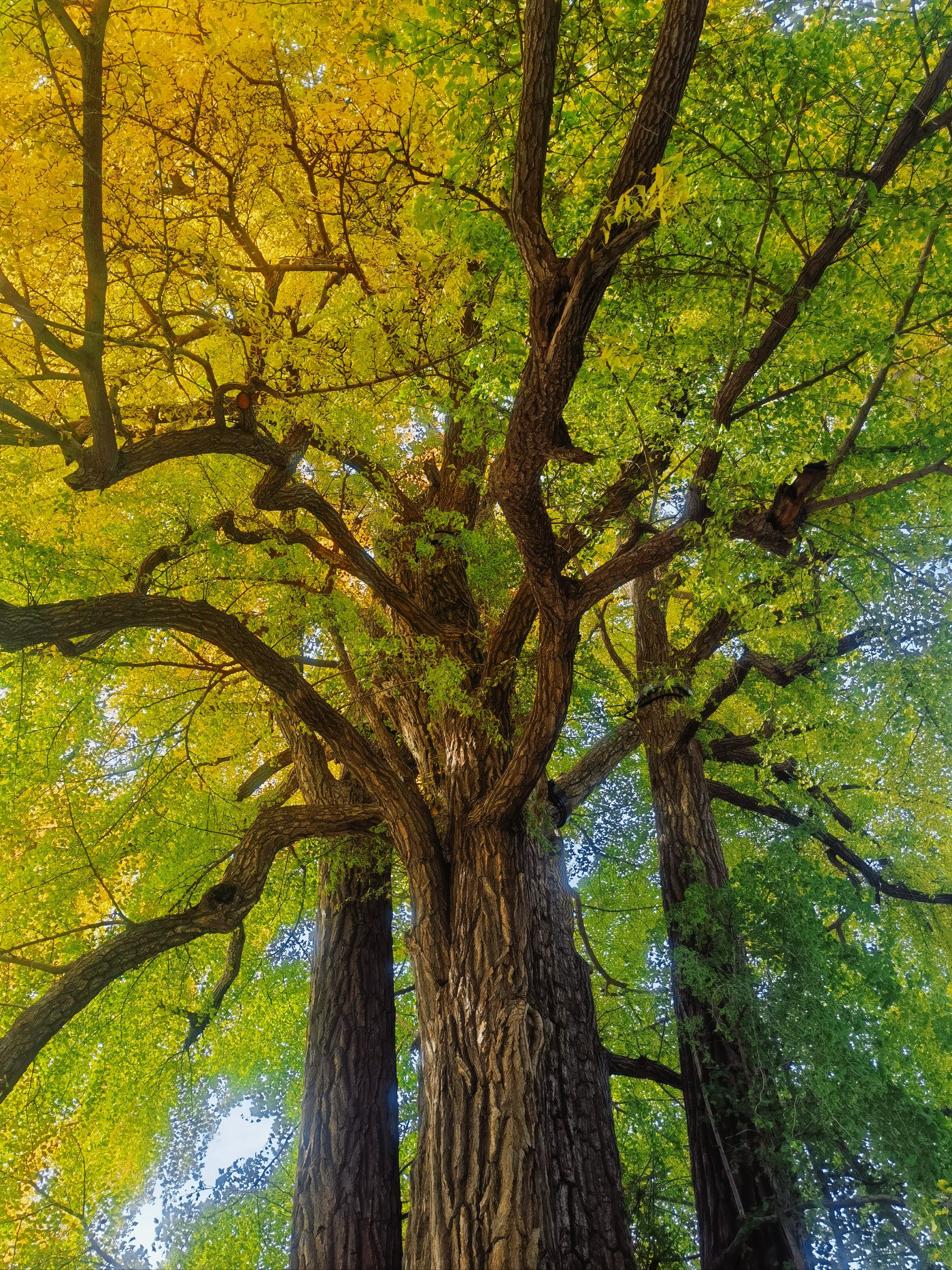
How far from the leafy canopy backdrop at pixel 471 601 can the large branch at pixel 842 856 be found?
76 millimetres

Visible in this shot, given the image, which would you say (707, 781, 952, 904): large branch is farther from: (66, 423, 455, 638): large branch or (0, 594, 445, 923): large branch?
(66, 423, 455, 638): large branch

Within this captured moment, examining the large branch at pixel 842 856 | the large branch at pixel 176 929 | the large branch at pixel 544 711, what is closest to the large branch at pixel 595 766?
the large branch at pixel 842 856

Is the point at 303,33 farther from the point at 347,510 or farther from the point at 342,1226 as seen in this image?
the point at 342,1226

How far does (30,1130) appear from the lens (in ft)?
21.2

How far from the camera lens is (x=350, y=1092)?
17.8 feet

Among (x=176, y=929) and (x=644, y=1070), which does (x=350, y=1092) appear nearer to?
(x=176, y=929)

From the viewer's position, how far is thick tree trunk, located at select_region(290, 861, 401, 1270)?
190 inches

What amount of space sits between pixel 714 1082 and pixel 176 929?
375cm

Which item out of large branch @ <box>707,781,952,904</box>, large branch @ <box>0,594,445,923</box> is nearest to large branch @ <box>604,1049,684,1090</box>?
large branch @ <box>0,594,445,923</box>

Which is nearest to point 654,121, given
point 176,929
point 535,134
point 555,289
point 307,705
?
point 535,134

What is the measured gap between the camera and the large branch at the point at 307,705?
454cm

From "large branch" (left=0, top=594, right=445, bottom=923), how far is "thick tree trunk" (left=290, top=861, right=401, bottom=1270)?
5.35ft

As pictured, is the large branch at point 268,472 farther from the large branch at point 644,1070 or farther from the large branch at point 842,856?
the large branch at point 842,856

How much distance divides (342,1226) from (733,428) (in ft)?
18.3
